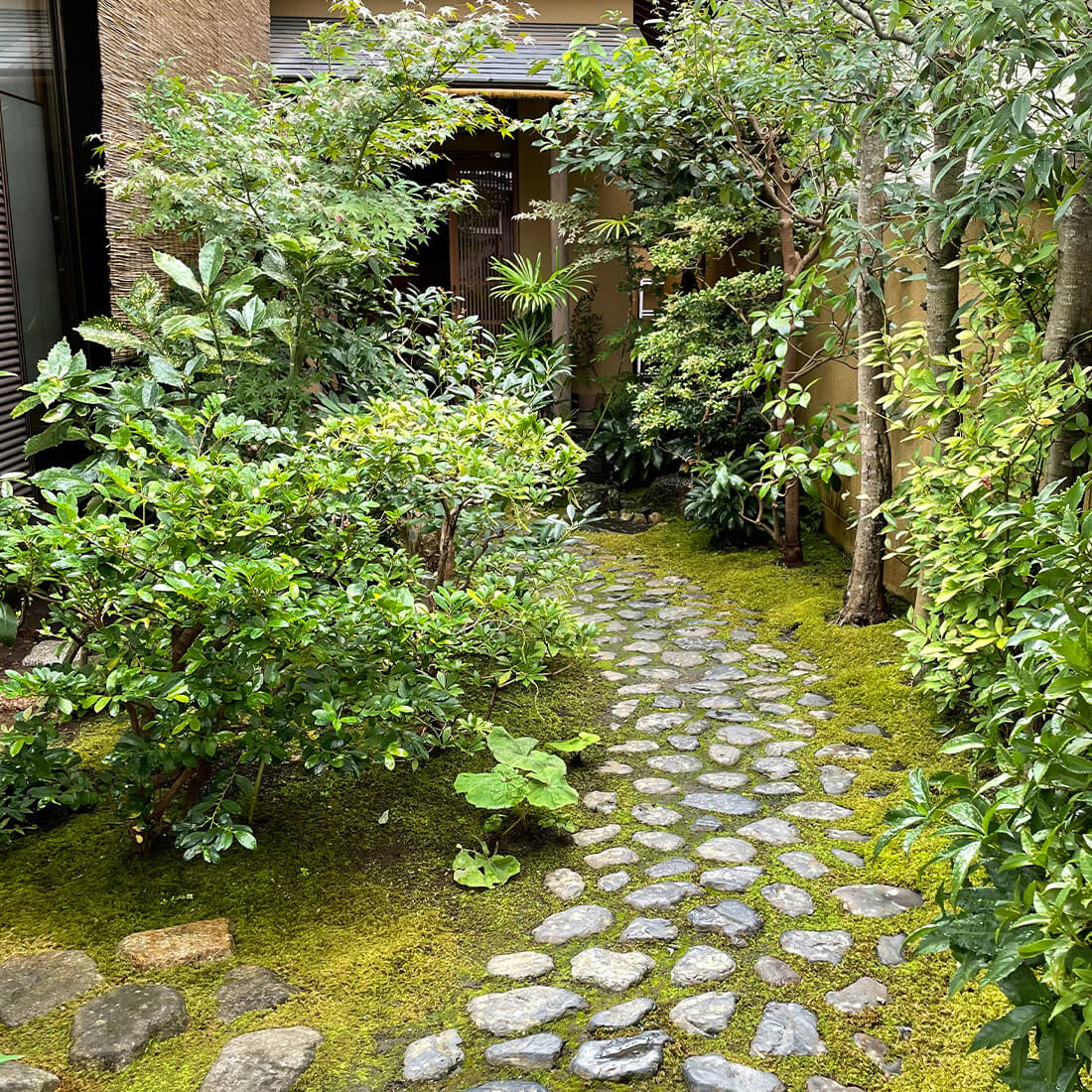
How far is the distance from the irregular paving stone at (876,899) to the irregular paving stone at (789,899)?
9cm

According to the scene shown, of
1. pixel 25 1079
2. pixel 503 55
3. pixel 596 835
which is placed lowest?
pixel 596 835

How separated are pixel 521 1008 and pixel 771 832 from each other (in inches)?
46.4

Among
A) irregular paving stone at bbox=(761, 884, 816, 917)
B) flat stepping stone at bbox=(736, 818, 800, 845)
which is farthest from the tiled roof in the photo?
irregular paving stone at bbox=(761, 884, 816, 917)

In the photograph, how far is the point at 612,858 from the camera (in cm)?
305

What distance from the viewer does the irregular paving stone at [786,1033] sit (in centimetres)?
213

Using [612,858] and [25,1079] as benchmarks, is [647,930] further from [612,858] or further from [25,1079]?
[25,1079]

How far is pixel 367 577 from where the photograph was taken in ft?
9.70

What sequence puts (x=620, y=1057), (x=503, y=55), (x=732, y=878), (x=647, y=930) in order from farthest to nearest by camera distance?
(x=503, y=55) < (x=732, y=878) < (x=647, y=930) < (x=620, y=1057)

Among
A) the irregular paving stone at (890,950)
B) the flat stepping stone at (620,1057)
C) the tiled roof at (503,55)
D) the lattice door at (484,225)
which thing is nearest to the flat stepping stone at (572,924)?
the flat stepping stone at (620,1057)

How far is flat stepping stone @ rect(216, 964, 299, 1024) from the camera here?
7.64ft

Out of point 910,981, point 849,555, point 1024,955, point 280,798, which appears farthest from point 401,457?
point 849,555

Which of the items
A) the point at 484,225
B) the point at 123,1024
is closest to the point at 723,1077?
the point at 123,1024

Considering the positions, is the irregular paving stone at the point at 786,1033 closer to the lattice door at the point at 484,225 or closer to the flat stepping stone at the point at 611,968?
the flat stepping stone at the point at 611,968

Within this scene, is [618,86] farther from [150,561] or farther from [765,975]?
[765,975]
